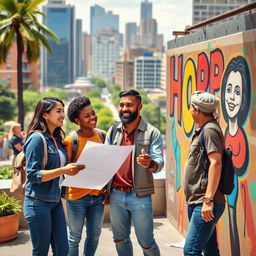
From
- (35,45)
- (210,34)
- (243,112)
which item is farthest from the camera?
(35,45)

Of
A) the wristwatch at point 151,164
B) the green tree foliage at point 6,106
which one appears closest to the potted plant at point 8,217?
the wristwatch at point 151,164

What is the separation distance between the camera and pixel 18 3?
24172mm

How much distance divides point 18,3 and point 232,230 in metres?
21.7

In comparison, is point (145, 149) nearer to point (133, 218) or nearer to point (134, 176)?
point (134, 176)

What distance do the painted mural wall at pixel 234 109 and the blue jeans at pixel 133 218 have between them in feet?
3.01

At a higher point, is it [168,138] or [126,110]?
[126,110]

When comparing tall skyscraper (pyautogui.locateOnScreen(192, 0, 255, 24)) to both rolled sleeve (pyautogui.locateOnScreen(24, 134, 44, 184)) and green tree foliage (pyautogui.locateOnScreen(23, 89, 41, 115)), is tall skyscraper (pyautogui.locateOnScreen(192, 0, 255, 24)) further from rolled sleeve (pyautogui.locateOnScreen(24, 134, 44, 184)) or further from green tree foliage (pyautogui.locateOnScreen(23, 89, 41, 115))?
rolled sleeve (pyautogui.locateOnScreen(24, 134, 44, 184))

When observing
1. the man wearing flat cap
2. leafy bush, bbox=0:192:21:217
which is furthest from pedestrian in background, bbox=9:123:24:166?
the man wearing flat cap

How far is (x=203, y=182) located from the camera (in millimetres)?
3699

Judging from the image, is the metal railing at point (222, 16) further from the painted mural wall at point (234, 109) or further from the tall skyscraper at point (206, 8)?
the tall skyscraper at point (206, 8)

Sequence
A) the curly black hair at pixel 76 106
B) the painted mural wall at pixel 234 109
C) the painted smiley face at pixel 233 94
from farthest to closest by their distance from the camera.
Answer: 1. the painted smiley face at pixel 233 94
2. the painted mural wall at pixel 234 109
3. the curly black hair at pixel 76 106

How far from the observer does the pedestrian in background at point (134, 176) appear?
4062 mm

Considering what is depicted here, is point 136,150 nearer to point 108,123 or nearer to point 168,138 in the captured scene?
point 168,138

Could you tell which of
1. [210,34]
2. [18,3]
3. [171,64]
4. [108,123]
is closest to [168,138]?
[171,64]
